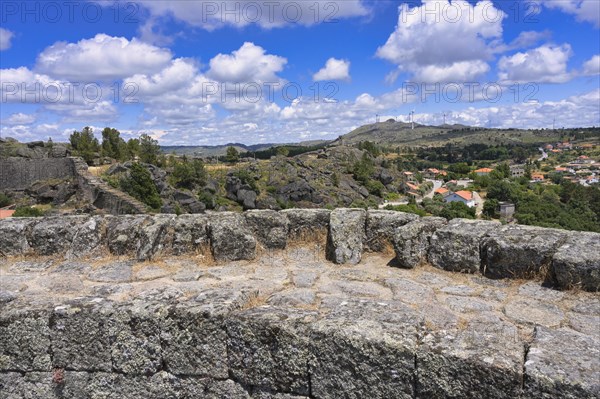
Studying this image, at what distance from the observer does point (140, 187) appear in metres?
32.8

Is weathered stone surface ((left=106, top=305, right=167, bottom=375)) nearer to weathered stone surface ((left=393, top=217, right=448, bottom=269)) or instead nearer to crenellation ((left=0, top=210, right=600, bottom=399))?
crenellation ((left=0, top=210, right=600, bottom=399))

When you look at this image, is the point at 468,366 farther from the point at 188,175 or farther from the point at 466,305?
the point at 188,175

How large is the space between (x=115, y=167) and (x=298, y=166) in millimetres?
39308

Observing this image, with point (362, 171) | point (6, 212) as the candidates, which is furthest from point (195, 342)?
point (362, 171)

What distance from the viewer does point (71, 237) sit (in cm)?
523

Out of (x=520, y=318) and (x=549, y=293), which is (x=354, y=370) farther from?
(x=549, y=293)

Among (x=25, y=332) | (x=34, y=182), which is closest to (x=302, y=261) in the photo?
(x=25, y=332)

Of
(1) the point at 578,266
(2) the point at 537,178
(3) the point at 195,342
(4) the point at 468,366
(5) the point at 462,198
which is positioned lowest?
(5) the point at 462,198

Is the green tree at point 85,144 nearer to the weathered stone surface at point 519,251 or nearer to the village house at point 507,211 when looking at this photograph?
the weathered stone surface at point 519,251

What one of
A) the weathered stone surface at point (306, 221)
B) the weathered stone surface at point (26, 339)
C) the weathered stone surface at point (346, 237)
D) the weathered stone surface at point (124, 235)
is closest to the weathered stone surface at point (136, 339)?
the weathered stone surface at point (26, 339)

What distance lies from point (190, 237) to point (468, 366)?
3.45 meters

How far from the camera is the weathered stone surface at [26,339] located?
3379mm

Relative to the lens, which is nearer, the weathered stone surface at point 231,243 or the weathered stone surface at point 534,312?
the weathered stone surface at point 534,312

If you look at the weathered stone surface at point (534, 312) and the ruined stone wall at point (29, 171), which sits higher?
the ruined stone wall at point (29, 171)
